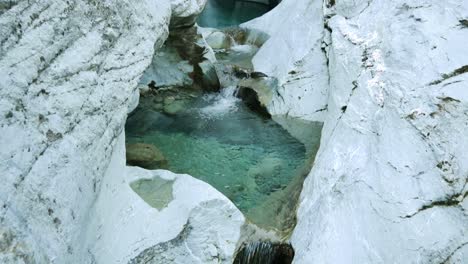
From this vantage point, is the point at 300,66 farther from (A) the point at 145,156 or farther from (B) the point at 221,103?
(A) the point at 145,156

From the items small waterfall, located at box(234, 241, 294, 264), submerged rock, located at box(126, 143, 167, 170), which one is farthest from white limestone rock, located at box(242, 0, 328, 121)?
small waterfall, located at box(234, 241, 294, 264)

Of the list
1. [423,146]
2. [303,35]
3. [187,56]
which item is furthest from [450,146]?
[187,56]

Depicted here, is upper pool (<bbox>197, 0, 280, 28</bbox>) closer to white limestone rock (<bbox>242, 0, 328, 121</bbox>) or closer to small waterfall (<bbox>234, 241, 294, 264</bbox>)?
white limestone rock (<bbox>242, 0, 328, 121</bbox>)

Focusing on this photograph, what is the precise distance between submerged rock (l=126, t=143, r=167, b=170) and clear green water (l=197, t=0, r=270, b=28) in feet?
39.2

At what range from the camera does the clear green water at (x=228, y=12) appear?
17939 mm

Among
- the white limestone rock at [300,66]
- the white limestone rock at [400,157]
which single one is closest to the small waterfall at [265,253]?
the white limestone rock at [400,157]

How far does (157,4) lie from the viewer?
190 inches

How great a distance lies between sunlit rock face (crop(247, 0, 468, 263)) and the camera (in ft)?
12.8

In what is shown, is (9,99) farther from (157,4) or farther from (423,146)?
(423,146)

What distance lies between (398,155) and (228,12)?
17.5 metres

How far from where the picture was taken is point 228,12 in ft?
66.8

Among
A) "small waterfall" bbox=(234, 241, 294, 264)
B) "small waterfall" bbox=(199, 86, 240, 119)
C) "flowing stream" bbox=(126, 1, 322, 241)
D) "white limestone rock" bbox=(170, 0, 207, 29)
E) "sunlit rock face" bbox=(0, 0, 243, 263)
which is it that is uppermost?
"sunlit rock face" bbox=(0, 0, 243, 263)

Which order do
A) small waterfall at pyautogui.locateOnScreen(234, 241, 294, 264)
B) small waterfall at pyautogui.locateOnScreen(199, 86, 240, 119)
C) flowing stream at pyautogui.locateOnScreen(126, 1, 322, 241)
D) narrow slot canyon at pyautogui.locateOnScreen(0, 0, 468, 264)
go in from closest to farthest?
narrow slot canyon at pyautogui.locateOnScreen(0, 0, 468, 264)
small waterfall at pyautogui.locateOnScreen(234, 241, 294, 264)
flowing stream at pyautogui.locateOnScreen(126, 1, 322, 241)
small waterfall at pyautogui.locateOnScreen(199, 86, 240, 119)

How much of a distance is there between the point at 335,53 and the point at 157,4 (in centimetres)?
323
